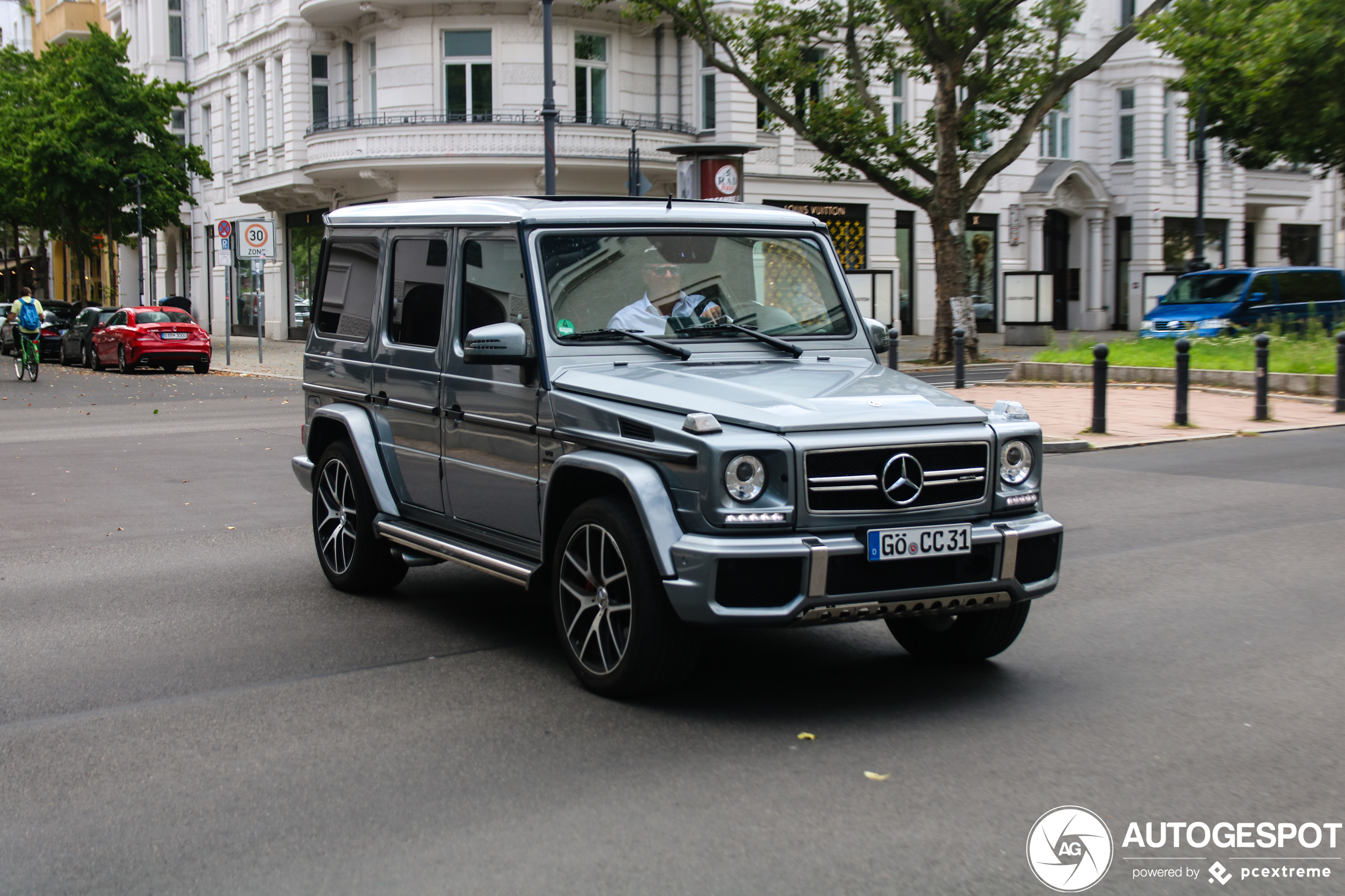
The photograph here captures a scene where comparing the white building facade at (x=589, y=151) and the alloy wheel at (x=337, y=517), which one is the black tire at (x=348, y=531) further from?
the white building facade at (x=589, y=151)

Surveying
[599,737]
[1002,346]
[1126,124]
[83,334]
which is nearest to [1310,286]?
[1002,346]

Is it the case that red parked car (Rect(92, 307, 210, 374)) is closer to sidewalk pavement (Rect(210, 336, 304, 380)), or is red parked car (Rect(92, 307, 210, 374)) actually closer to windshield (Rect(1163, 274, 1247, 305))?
sidewalk pavement (Rect(210, 336, 304, 380))

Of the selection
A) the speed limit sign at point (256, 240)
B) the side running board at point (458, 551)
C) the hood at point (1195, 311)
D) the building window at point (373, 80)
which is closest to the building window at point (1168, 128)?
the hood at point (1195, 311)

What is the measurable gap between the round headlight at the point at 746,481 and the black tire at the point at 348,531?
2.66m

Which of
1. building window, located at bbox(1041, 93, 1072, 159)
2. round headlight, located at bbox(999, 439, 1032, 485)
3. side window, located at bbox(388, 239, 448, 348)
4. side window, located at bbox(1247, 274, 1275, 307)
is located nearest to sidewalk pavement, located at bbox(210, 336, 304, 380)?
side window, located at bbox(388, 239, 448, 348)

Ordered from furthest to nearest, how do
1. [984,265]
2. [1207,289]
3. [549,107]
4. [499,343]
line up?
[984,265]
[1207,289]
[549,107]
[499,343]

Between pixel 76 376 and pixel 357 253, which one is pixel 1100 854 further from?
pixel 76 376

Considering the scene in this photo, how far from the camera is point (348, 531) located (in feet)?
23.8

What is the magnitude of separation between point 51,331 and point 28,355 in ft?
32.1

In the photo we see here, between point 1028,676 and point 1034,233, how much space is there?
39.3m

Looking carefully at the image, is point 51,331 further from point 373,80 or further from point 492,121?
point 492,121

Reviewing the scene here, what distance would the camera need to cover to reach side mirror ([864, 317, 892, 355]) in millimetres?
6402

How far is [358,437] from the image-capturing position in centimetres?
695

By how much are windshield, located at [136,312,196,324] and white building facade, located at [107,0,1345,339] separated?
106 cm
